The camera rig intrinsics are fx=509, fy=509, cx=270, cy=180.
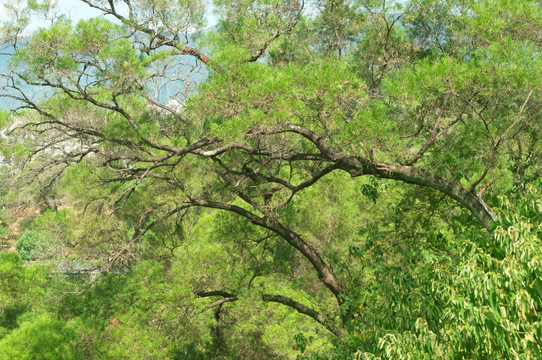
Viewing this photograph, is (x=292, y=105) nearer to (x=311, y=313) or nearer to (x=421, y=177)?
(x=421, y=177)

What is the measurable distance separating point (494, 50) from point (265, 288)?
563 centimetres

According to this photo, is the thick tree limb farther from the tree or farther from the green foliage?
the green foliage

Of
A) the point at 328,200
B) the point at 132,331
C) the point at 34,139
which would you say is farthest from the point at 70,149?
the point at 328,200

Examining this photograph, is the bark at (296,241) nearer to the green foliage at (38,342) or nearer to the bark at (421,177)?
Answer: the bark at (421,177)

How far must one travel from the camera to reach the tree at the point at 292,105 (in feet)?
16.1

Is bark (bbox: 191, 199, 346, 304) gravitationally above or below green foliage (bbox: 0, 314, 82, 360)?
above

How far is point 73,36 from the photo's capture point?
5.08 metres

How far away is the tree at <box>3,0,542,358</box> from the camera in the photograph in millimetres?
4918

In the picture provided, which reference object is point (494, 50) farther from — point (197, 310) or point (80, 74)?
point (197, 310)

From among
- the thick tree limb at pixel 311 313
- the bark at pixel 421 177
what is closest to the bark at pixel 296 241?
the thick tree limb at pixel 311 313

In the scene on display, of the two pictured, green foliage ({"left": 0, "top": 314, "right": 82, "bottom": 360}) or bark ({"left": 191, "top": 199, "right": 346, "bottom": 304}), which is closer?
bark ({"left": 191, "top": 199, "right": 346, "bottom": 304})

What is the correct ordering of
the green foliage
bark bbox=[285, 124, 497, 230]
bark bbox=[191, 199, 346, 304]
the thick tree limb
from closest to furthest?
bark bbox=[285, 124, 497, 230]
the thick tree limb
bark bbox=[191, 199, 346, 304]
the green foliage

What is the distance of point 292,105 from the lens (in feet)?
16.6

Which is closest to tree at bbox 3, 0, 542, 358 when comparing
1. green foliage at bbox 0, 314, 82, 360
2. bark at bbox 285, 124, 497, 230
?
bark at bbox 285, 124, 497, 230
